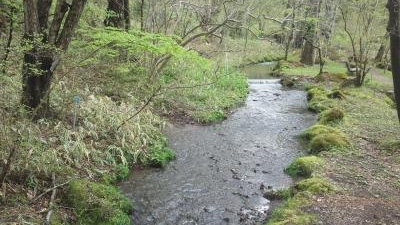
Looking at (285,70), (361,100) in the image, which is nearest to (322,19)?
(285,70)

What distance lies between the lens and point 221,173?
30.8ft

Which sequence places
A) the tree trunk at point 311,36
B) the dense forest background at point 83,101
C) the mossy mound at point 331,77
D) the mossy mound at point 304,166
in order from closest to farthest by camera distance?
the dense forest background at point 83,101 → the mossy mound at point 304,166 → the mossy mound at point 331,77 → the tree trunk at point 311,36

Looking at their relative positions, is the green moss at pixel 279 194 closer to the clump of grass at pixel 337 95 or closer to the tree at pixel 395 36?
the tree at pixel 395 36

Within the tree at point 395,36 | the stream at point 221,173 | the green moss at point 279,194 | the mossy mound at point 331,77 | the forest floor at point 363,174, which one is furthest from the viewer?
the mossy mound at point 331,77

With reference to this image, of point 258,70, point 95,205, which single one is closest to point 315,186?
point 95,205

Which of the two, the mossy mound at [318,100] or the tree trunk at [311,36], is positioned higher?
the tree trunk at [311,36]

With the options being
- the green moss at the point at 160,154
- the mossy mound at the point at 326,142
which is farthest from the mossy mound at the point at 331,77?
the green moss at the point at 160,154

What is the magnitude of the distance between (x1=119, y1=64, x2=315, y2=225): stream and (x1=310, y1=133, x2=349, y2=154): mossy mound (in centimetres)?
42

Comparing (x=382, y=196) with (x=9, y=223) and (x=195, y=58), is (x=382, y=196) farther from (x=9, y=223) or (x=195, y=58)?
(x=9, y=223)

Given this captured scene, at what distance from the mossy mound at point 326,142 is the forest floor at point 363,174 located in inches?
10.2

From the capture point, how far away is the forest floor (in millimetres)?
6891

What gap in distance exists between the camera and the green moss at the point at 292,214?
6551 mm

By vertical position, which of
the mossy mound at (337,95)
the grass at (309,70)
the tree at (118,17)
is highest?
the tree at (118,17)

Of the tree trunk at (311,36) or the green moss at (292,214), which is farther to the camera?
the tree trunk at (311,36)
